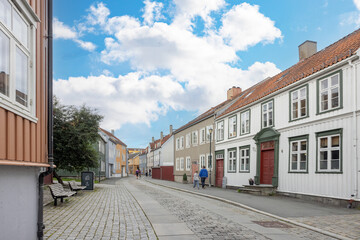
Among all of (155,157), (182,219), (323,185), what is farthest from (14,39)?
(155,157)

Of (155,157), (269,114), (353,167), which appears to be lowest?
(155,157)

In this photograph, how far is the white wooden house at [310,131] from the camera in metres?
13.4

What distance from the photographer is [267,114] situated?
20.3 meters

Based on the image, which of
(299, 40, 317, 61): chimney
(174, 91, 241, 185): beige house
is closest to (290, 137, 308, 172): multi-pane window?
(299, 40, 317, 61): chimney

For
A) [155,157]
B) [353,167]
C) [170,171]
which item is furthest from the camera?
[155,157]

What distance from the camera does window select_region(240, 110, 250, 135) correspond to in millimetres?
22906

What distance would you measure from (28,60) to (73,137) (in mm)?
15407

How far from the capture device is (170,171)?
45.9m

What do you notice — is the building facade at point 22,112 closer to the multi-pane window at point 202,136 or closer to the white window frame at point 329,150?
the white window frame at point 329,150

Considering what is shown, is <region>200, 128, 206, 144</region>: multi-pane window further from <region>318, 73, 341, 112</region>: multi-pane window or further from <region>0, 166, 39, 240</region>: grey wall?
<region>0, 166, 39, 240</region>: grey wall

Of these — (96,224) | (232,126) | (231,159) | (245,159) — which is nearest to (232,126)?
(232,126)

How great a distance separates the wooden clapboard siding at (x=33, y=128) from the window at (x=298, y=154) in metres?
13.1

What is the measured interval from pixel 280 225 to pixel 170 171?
37.3 m

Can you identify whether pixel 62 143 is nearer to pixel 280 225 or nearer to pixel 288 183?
pixel 288 183
